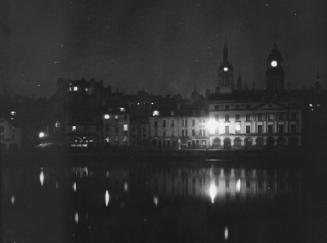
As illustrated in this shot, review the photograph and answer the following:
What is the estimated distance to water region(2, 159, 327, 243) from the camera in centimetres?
2773

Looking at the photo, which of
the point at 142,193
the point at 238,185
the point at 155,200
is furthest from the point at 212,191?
the point at 155,200

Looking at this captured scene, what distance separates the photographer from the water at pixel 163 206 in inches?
1092

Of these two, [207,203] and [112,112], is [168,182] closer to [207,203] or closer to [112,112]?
[207,203]

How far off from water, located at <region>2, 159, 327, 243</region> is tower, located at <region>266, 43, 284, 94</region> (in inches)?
1881

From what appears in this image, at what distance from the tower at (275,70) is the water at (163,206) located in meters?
47.8

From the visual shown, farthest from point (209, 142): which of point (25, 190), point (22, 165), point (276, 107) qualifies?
point (25, 190)

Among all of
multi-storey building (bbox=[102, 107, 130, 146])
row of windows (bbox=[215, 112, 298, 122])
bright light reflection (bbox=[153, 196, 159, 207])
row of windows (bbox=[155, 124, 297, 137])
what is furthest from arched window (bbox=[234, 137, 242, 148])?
bright light reflection (bbox=[153, 196, 159, 207])

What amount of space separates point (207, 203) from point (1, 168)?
35888 mm

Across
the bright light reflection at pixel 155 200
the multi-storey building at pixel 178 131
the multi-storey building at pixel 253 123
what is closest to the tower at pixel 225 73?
the multi-storey building at pixel 253 123

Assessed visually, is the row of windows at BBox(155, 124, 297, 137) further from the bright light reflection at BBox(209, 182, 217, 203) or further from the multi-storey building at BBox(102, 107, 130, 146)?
the bright light reflection at BBox(209, 182, 217, 203)

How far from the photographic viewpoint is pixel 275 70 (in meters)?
102

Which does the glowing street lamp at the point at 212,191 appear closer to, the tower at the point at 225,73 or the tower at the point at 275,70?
the tower at the point at 275,70

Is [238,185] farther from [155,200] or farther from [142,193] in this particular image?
[155,200]

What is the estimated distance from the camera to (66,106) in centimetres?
10944
